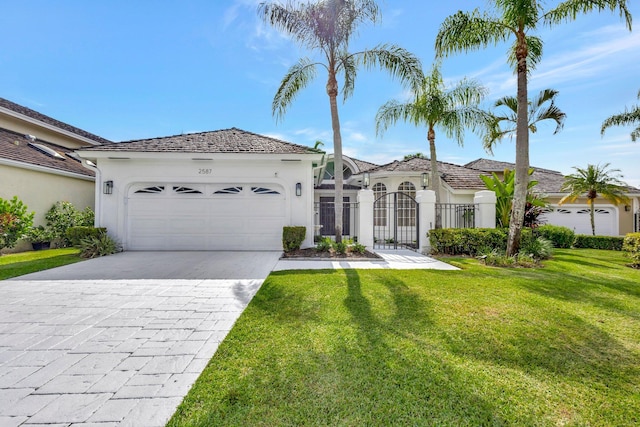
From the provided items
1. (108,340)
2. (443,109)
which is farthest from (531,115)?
(108,340)

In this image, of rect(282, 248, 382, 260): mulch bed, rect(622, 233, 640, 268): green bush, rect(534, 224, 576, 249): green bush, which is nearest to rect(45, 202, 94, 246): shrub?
rect(282, 248, 382, 260): mulch bed

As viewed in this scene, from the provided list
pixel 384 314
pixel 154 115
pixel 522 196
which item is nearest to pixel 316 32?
pixel 522 196

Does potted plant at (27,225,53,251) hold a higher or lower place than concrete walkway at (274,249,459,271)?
higher

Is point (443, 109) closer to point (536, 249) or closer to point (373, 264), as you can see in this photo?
point (536, 249)

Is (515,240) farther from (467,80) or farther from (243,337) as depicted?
(243,337)

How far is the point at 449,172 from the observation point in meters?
16.1

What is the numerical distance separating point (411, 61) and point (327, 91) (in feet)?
10.3

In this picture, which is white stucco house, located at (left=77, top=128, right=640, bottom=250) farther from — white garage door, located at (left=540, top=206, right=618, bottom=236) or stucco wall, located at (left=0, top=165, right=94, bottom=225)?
white garage door, located at (left=540, top=206, right=618, bottom=236)

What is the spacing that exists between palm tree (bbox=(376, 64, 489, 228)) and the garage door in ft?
23.5

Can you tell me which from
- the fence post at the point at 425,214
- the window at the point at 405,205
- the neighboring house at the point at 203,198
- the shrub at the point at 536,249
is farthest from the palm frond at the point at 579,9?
the neighboring house at the point at 203,198

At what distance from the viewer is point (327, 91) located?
1002 centimetres

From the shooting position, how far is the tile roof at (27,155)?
11344 mm

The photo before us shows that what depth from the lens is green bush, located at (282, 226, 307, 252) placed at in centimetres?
1016

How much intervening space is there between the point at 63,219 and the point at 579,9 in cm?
2084
